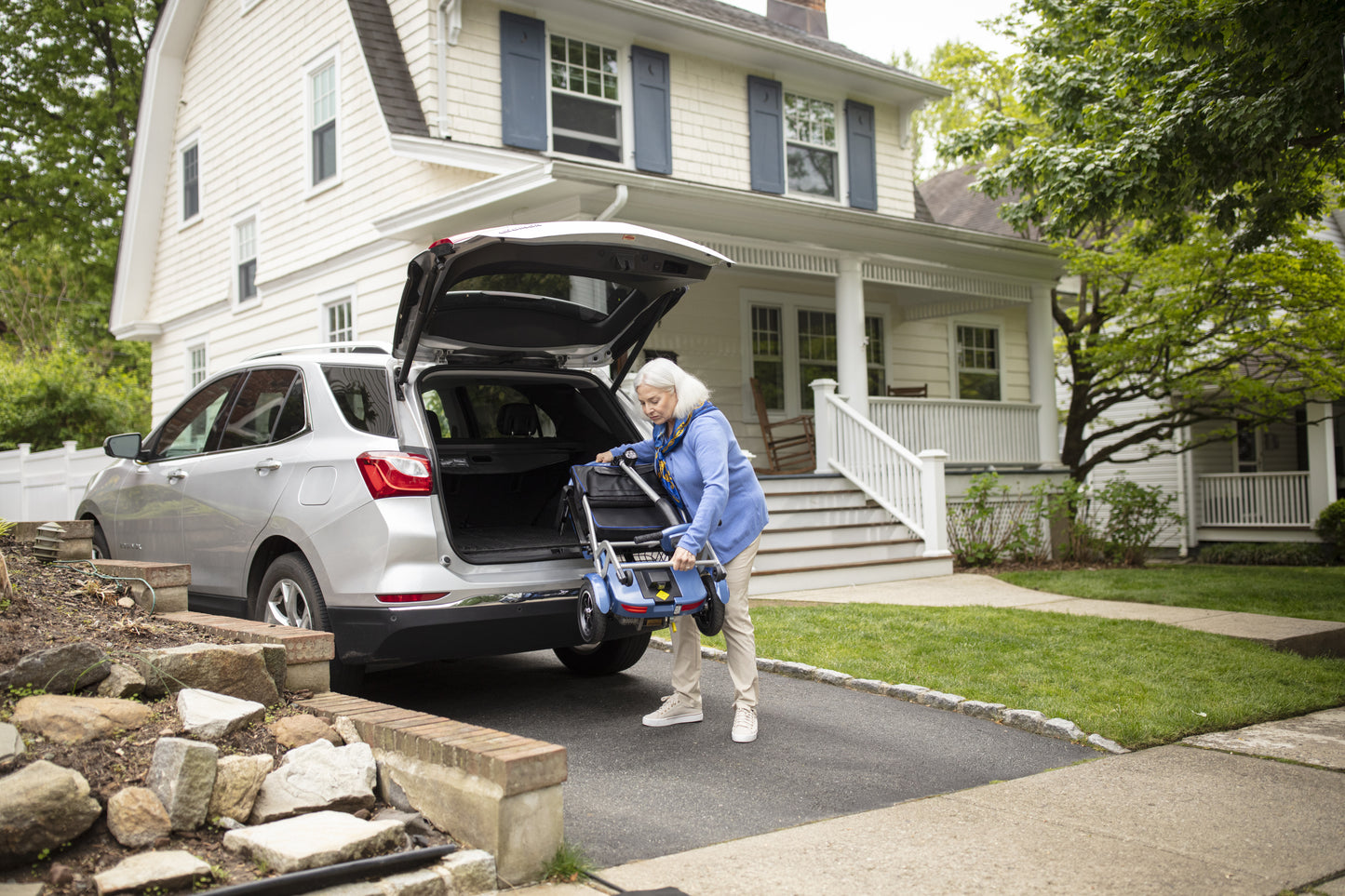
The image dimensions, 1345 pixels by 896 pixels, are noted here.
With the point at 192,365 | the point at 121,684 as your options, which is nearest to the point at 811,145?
the point at 192,365

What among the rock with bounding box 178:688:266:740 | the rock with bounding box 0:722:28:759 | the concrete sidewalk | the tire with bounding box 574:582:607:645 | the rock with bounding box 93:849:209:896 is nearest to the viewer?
the rock with bounding box 93:849:209:896

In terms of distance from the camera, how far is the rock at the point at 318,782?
3203 millimetres

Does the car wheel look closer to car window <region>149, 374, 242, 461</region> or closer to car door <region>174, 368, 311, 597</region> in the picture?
car window <region>149, 374, 242, 461</region>

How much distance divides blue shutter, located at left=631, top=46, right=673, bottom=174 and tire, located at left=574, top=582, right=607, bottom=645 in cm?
965

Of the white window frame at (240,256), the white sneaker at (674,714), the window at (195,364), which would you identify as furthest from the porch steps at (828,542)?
the window at (195,364)

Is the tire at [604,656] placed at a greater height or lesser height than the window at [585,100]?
lesser

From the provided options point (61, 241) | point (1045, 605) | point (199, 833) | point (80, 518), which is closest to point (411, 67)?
point (80, 518)

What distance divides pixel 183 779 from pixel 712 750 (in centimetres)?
223

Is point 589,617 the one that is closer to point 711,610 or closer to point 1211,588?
point 711,610

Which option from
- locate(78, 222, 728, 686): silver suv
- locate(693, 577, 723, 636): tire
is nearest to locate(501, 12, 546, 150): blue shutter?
locate(78, 222, 728, 686): silver suv

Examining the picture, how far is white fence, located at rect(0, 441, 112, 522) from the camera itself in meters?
14.1

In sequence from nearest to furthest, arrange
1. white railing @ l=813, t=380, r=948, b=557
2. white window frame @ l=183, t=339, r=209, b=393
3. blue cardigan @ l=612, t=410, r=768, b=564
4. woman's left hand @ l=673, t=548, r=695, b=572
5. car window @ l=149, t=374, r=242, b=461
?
woman's left hand @ l=673, t=548, r=695, b=572
blue cardigan @ l=612, t=410, r=768, b=564
car window @ l=149, t=374, r=242, b=461
white railing @ l=813, t=380, r=948, b=557
white window frame @ l=183, t=339, r=209, b=393

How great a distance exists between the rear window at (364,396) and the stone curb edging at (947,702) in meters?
2.73

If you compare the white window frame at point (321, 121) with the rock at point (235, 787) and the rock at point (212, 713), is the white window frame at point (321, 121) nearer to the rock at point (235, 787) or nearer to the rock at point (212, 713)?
the rock at point (212, 713)
